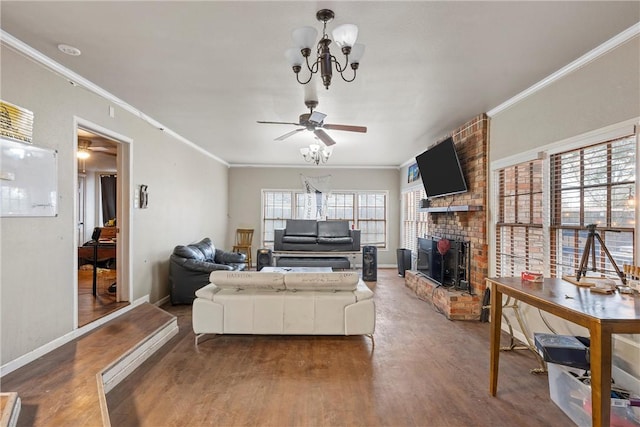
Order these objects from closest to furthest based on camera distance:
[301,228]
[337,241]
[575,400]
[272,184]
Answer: [575,400] < [337,241] < [301,228] < [272,184]

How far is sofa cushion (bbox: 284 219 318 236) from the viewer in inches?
301

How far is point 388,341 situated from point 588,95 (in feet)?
9.27

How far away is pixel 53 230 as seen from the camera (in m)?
2.87

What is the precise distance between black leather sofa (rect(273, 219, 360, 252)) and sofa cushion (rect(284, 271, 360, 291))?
3991mm

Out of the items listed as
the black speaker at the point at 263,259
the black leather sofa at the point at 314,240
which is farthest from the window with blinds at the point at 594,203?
the black speaker at the point at 263,259

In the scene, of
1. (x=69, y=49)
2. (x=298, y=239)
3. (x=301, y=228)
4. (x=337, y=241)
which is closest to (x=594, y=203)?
(x=69, y=49)

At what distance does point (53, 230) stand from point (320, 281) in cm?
243

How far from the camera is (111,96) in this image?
356 centimetres

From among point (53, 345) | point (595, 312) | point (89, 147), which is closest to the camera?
point (595, 312)

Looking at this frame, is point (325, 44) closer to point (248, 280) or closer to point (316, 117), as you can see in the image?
point (316, 117)

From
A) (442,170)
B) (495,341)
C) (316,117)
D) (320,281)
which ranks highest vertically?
(316,117)

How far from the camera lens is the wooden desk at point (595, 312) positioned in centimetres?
151

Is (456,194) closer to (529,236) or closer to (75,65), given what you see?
(529,236)

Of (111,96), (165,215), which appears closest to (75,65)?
(111,96)
